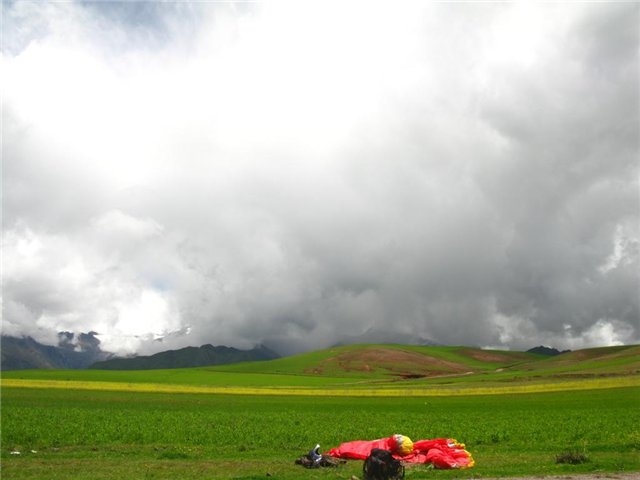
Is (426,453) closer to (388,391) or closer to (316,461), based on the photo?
(316,461)

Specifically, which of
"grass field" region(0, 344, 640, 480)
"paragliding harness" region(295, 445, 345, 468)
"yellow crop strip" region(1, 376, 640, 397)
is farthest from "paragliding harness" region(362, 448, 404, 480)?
"yellow crop strip" region(1, 376, 640, 397)

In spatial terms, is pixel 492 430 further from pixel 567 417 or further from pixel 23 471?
pixel 23 471

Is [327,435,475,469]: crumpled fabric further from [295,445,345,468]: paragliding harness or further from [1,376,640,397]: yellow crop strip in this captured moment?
[1,376,640,397]: yellow crop strip

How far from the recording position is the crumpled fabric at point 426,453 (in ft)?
69.2

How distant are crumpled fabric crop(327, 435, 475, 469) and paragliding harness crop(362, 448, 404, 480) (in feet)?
15.1

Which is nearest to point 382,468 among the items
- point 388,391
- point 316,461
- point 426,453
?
point 316,461

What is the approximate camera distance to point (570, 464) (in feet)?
69.1

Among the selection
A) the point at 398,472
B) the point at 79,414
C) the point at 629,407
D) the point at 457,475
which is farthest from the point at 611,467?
the point at 79,414

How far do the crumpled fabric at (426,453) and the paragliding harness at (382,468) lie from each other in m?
4.59

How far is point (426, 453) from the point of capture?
73.7ft

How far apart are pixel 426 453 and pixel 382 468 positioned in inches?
250

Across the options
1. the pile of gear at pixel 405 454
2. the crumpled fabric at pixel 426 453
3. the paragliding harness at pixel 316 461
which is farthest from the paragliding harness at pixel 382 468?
the paragliding harness at pixel 316 461

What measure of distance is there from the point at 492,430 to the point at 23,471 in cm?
2753

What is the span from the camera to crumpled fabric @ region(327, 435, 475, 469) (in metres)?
21.1
